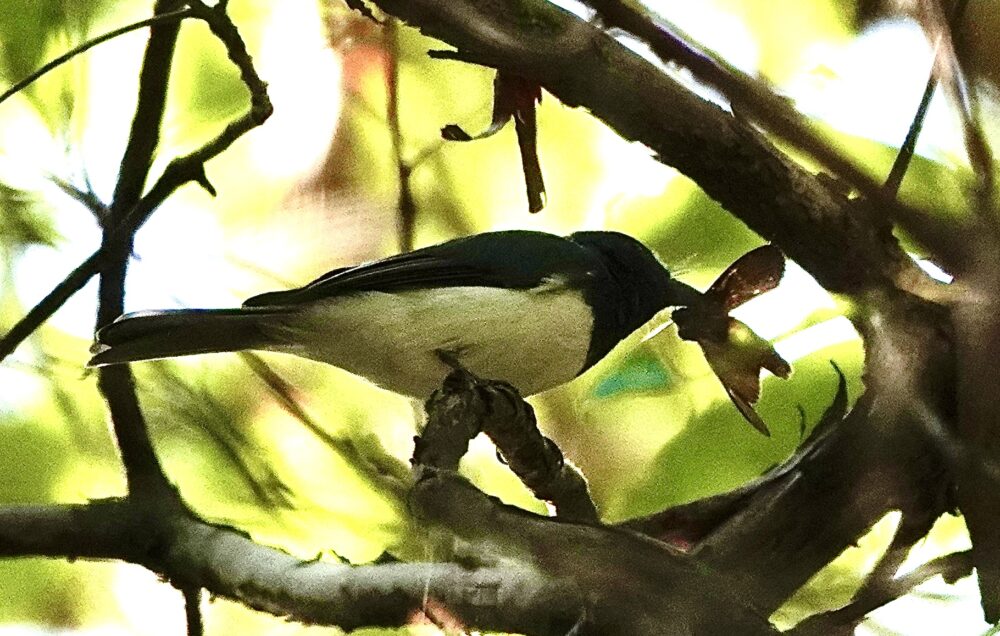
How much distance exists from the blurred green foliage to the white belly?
2 cm

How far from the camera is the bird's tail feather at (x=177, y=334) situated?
0.67 metres

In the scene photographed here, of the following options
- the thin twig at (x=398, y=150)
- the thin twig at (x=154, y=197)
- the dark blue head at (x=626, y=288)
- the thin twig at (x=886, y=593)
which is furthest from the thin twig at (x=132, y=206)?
the thin twig at (x=886, y=593)

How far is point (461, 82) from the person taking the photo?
0.71m

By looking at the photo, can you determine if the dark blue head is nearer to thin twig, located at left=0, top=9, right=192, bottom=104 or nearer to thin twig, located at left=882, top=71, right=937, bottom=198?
thin twig, located at left=882, top=71, right=937, bottom=198

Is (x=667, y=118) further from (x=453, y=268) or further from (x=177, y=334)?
(x=177, y=334)

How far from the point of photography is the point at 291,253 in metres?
0.73

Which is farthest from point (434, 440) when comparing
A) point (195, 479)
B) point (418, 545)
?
point (195, 479)

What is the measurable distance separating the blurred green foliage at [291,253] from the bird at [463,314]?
0.06 ft

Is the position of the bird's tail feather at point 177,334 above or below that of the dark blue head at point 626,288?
above

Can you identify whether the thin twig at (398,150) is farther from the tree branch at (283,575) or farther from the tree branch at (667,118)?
the tree branch at (283,575)

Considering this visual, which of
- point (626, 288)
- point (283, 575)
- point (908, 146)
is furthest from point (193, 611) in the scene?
point (908, 146)

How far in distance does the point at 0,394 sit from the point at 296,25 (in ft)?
1.01

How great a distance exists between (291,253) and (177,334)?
0.09m

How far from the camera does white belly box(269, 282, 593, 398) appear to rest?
0.74 m
